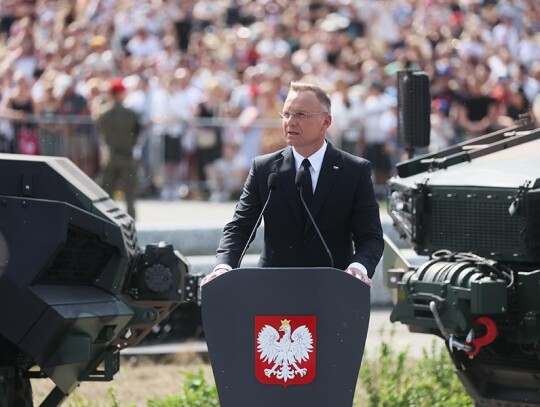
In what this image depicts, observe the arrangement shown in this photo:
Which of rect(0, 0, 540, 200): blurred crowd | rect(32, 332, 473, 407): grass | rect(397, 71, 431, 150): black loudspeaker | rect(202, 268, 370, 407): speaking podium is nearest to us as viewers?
rect(202, 268, 370, 407): speaking podium

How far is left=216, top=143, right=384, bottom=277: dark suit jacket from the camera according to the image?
6.30m

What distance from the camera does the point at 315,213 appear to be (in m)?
6.31

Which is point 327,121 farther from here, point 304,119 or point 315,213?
point 315,213

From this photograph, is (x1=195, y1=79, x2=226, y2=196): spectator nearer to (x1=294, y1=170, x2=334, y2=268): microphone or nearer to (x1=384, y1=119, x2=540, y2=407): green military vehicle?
(x1=384, y1=119, x2=540, y2=407): green military vehicle

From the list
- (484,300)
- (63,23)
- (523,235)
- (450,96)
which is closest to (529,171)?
(523,235)

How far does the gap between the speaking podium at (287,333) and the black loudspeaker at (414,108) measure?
335 cm

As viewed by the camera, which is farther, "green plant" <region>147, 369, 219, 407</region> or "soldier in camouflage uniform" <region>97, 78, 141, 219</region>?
"soldier in camouflage uniform" <region>97, 78, 141, 219</region>

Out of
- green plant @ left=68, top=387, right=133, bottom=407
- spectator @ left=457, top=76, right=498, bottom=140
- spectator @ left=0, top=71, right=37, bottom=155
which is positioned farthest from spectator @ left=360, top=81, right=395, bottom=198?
green plant @ left=68, top=387, right=133, bottom=407

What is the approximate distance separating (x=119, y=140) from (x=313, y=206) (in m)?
11.2

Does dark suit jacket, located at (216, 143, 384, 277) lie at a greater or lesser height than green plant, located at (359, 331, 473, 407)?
greater

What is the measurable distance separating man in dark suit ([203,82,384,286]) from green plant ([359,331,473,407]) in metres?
2.25

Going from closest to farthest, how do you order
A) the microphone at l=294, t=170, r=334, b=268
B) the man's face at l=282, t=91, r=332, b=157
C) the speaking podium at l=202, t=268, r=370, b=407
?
1. the speaking podium at l=202, t=268, r=370, b=407
2. the microphone at l=294, t=170, r=334, b=268
3. the man's face at l=282, t=91, r=332, b=157

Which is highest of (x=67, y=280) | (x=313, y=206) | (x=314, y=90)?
(x=314, y=90)

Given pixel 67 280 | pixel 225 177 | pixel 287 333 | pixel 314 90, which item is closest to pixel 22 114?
pixel 225 177
